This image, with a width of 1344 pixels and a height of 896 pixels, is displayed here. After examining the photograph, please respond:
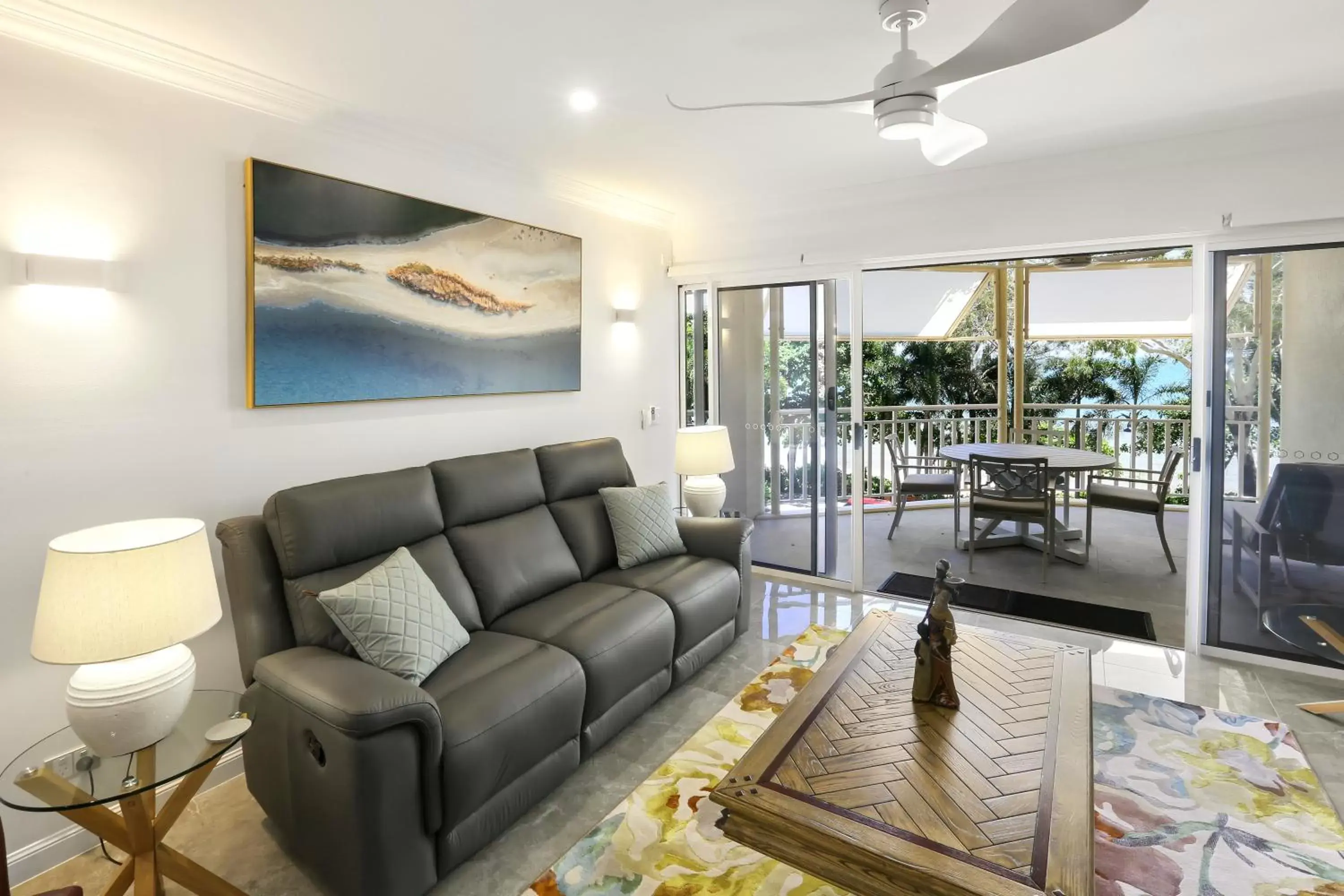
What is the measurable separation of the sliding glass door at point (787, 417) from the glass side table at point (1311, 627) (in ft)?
7.04

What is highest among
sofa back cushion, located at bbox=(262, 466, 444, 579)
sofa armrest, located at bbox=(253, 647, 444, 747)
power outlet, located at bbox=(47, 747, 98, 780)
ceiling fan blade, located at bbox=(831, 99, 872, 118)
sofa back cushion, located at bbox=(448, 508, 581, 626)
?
ceiling fan blade, located at bbox=(831, 99, 872, 118)

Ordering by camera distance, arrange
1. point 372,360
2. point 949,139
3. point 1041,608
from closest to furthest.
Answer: point 949,139, point 372,360, point 1041,608

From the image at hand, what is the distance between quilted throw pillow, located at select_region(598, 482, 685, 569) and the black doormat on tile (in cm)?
166

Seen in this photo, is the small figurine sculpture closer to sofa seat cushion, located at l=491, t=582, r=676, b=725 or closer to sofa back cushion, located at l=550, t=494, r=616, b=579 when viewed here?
sofa seat cushion, located at l=491, t=582, r=676, b=725

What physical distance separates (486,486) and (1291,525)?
3.79 metres

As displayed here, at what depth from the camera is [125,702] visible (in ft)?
5.74

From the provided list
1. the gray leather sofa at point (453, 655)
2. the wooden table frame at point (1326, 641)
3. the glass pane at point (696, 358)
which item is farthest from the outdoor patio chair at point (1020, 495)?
the gray leather sofa at point (453, 655)

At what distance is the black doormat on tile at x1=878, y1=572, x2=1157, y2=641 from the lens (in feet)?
12.5

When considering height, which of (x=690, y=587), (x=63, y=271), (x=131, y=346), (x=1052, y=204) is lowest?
(x=690, y=587)

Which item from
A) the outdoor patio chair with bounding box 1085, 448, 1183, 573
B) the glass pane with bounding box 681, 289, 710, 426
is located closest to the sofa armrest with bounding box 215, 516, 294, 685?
the glass pane with bounding box 681, 289, 710, 426

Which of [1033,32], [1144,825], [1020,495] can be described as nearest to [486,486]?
[1033,32]

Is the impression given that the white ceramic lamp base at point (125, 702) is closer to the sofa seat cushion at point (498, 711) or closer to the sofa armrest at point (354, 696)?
the sofa armrest at point (354, 696)

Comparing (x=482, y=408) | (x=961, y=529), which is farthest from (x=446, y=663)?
(x=961, y=529)

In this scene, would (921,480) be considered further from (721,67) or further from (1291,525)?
(721,67)
